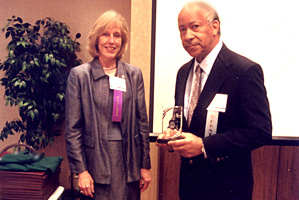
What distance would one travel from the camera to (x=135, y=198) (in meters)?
1.49

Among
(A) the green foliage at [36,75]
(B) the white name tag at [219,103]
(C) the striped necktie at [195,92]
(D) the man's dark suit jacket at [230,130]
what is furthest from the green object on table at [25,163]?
(B) the white name tag at [219,103]

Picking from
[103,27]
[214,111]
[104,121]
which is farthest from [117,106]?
[214,111]

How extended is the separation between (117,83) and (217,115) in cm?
60

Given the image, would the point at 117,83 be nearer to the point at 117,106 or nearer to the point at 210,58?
the point at 117,106

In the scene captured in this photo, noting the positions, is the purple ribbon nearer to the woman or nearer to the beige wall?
the woman

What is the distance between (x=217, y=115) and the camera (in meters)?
1.08

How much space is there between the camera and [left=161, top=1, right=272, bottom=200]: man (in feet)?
3.29

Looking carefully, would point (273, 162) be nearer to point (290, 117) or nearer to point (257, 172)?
point (257, 172)

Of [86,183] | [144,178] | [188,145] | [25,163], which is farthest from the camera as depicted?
[25,163]

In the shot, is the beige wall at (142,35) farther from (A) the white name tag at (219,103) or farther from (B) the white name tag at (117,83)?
(A) the white name tag at (219,103)

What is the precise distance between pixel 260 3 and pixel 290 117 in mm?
777

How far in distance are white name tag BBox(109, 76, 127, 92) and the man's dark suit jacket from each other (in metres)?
0.35

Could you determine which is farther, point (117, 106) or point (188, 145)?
point (117, 106)

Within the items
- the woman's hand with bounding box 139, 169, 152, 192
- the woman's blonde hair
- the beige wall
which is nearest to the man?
the woman's hand with bounding box 139, 169, 152, 192
